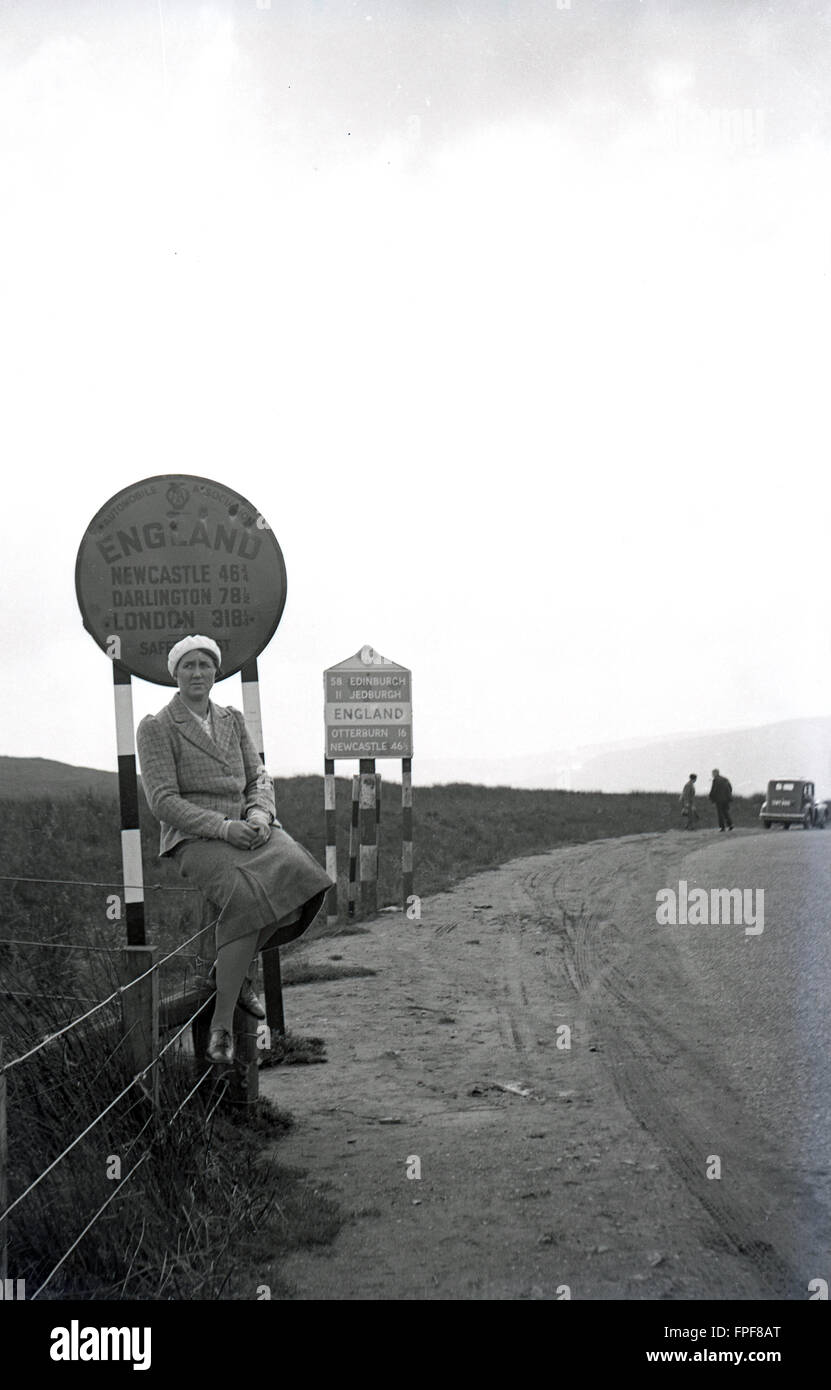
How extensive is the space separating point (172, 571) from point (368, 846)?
9.32 metres

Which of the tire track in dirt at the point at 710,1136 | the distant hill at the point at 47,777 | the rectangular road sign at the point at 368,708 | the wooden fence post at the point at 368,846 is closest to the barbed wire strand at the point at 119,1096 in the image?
the tire track in dirt at the point at 710,1136

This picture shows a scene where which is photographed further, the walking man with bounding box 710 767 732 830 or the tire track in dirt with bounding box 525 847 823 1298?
the walking man with bounding box 710 767 732 830

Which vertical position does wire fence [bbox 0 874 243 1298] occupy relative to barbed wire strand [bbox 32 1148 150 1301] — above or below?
above

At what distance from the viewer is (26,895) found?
8.05 metres

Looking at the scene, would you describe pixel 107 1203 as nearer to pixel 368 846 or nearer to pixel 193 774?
pixel 193 774

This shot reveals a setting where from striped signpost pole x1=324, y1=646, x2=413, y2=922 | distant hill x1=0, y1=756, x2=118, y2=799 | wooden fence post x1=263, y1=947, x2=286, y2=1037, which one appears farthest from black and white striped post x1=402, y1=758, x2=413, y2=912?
distant hill x1=0, y1=756, x2=118, y2=799

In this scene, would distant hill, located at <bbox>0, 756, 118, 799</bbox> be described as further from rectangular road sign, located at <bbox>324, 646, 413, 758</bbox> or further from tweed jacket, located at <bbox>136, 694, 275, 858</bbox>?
tweed jacket, located at <bbox>136, 694, 275, 858</bbox>

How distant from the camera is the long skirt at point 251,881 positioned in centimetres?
542

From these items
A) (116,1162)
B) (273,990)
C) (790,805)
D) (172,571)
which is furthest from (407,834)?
(790,805)

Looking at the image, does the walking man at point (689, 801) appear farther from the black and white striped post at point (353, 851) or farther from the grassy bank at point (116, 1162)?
the grassy bank at point (116, 1162)

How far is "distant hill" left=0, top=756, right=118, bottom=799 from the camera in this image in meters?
30.8

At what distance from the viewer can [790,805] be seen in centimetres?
3469

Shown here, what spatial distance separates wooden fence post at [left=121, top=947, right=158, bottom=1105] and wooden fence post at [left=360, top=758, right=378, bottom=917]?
33.3 feet
